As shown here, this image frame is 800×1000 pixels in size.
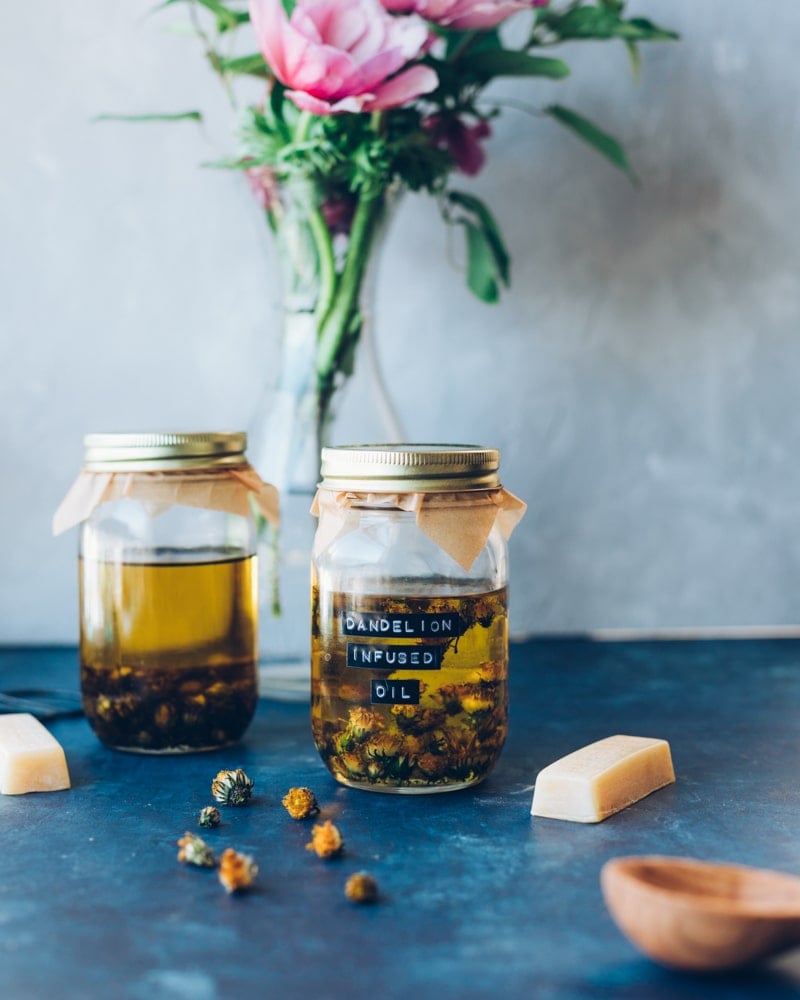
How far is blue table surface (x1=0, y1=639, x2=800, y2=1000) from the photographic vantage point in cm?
54

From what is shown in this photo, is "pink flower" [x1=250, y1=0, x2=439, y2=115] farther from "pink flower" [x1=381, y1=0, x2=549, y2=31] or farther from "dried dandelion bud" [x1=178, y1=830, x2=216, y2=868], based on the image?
"dried dandelion bud" [x1=178, y1=830, x2=216, y2=868]

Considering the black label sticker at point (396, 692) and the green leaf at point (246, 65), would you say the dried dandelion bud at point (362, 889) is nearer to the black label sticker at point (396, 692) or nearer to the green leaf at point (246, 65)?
the black label sticker at point (396, 692)

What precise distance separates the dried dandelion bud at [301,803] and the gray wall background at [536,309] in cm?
66

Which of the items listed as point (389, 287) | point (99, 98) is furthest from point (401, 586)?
point (99, 98)

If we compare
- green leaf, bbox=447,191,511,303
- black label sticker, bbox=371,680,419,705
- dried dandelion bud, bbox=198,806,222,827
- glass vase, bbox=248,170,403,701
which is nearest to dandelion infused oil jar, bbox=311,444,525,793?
black label sticker, bbox=371,680,419,705

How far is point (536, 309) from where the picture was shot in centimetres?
135

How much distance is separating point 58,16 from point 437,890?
1.08 m

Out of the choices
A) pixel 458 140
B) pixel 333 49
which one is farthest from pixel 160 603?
pixel 458 140

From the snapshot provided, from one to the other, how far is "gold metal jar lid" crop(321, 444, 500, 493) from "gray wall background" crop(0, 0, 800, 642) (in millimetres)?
568

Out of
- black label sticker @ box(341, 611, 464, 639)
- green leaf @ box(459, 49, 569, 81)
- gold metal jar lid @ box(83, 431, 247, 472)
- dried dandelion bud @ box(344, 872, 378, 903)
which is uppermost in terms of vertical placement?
green leaf @ box(459, 49, 569, 81)

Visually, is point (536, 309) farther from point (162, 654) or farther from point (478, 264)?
point (162, 654)

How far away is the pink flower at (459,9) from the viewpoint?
3.19ft

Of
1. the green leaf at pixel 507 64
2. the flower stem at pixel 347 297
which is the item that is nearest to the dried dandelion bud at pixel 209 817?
the flower stem at pixel 347 297

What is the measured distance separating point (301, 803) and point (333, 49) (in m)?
0.57
